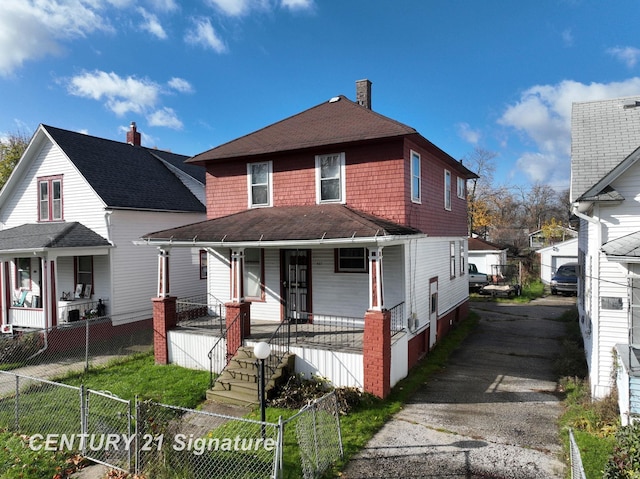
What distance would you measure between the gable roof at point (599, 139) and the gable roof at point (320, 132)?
387 centimetres

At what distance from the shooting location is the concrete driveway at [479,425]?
649 cm

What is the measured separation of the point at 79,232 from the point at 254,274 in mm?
7383

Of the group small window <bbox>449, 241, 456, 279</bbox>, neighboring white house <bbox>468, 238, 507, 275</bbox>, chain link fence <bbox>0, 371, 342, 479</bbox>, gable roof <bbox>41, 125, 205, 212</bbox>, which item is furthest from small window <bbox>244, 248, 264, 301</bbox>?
neighboring white house <bbox>468, 238, 507, 275</bbox>

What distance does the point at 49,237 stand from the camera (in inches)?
579

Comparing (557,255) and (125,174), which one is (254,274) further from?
(557,255)

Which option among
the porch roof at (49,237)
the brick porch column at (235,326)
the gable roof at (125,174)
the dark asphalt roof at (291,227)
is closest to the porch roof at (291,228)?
the dark asphalt roof at (291,227)

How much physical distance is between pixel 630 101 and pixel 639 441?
9.83m

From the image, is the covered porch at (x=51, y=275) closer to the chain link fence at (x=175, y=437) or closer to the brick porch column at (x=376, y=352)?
the chain link fence at (x=175, y=437)

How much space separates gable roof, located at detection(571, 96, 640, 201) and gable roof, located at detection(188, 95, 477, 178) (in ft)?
12.7

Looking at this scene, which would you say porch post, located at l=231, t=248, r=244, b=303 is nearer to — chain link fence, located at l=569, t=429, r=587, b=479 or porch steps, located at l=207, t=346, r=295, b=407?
porch steps, located at l=207, t=346, r=295, b=407

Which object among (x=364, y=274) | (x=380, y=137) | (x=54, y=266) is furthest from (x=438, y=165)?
(x=54, y=266)

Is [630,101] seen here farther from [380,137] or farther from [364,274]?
[364,274]

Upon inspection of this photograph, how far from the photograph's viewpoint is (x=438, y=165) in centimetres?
1463

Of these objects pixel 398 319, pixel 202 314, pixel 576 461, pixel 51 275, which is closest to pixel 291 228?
pixel 398 319
